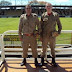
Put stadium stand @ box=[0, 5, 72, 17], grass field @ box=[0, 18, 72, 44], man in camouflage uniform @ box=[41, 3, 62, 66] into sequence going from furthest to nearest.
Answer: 1. stadium stand @ box=[0, 5, 72, 17]
2. grass field @ box=[0, 18, 72, 44]
3. man in camouflage uniform @ box=[41, 3, 62, 66]

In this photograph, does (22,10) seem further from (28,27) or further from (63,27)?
(28,27)

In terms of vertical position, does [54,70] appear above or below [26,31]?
below

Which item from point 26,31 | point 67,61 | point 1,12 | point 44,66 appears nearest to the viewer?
point 26,31

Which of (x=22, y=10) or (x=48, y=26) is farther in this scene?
(x=22, y=10)

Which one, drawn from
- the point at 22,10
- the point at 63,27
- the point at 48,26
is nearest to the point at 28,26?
the point at 48,26

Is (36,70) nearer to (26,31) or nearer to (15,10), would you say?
(26,31)

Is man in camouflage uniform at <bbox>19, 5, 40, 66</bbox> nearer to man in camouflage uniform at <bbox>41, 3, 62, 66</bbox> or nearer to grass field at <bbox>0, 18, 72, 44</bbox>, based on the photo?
man in camouflage uniform at <bbox>41, 3, 62, 66</bbox>

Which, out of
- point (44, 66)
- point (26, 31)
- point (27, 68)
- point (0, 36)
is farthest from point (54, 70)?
point (0, 36)

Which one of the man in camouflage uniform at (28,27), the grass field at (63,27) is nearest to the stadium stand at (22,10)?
the grass field at (63,27)

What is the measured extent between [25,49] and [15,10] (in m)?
45.7

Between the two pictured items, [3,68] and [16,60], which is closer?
[3,68]

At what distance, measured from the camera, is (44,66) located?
361cm

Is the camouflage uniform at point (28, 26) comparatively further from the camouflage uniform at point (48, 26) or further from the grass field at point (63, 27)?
the grass field at point (63, 27)

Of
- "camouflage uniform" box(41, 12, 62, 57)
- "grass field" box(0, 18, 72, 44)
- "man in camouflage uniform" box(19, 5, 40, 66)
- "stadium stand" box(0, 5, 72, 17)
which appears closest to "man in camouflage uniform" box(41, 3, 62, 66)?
"camouflage uniform" box(41, 12, 62, 57)
